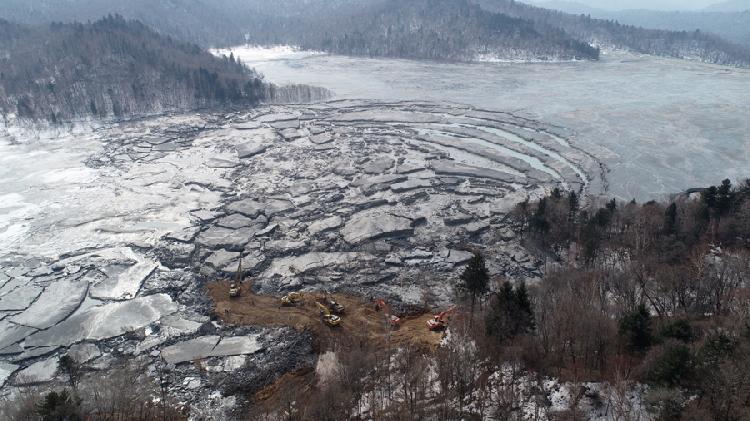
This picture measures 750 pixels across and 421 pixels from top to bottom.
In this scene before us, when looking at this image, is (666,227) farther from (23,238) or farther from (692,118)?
(23,238)

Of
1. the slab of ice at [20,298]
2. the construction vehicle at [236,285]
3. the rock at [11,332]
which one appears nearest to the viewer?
the rock at [11,332]

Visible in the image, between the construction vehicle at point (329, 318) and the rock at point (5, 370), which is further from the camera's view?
the construction vehicle at point (329, 318)

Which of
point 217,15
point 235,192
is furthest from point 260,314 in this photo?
point 217,15

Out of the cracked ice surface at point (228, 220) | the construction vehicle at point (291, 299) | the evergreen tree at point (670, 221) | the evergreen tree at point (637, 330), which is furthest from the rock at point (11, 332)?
the evergreen tree at point (670, 221)

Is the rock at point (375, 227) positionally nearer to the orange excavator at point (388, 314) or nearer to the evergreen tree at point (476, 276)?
the orange excavator at point (388, 314)

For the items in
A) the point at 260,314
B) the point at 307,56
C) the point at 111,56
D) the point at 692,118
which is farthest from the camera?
the point at 307,56

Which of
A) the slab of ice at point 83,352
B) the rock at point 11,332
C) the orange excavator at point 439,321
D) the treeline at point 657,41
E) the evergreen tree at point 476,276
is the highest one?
the treeline at point 657,41

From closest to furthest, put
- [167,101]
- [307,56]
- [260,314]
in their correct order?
[260,314], [167,101], [307,56]
